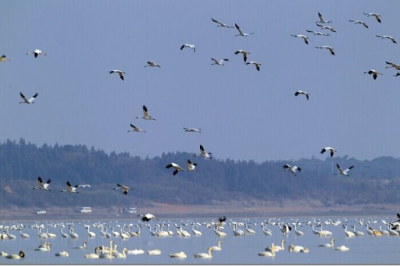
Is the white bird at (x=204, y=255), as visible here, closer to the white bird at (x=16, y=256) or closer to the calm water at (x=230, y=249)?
the calm water at (x=230, y=249)

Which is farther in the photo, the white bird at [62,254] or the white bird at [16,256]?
the white bird at [62,254]

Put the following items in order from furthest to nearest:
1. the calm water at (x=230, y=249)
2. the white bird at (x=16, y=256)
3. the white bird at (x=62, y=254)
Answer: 1. the white bird at (x=62, y=254)
2. the white bird at (x=16, y=256)
3. the calm water at (x=230, y=249)

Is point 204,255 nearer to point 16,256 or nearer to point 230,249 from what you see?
point 230,249

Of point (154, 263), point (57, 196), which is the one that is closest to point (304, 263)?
point (154, 263)

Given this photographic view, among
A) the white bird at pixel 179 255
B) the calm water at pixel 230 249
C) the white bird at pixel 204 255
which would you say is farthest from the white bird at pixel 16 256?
the white bird at pixel 204 255

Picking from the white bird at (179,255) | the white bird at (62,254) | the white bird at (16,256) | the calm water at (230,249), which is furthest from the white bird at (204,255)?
the white bird at (16,256)

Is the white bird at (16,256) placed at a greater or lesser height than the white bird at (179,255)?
lesser

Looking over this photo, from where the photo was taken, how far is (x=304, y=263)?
42.0 metres

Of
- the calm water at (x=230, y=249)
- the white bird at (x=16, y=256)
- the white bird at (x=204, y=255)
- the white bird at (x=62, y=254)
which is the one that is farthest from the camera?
the white bird at (x=62, y=254)

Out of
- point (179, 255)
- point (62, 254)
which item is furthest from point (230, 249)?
point (62, 254)

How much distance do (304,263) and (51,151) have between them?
92.7 meters

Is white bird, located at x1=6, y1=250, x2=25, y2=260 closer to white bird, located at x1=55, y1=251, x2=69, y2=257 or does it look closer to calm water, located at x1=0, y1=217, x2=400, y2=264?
calm water, located at x1=0, y1=217, x2=400, y2=264

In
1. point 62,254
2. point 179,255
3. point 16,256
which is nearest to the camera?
point 179,255

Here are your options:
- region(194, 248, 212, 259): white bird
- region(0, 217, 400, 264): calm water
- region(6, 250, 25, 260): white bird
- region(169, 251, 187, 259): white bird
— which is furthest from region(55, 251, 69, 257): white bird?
region(194, 248, 212, 259): white bird
